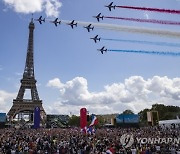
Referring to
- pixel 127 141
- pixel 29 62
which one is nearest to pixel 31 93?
pixel 29 62

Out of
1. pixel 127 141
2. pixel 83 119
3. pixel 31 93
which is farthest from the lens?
pixel 31 93

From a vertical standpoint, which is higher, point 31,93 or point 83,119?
point 31,93

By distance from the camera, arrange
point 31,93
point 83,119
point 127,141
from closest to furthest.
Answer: point 127,141
point 83,119
point 31,93

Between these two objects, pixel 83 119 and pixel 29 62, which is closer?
pixel 83 119

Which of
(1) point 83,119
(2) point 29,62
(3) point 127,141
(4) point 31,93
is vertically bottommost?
(3) point 127,141

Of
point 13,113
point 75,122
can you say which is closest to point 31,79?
point 13,113

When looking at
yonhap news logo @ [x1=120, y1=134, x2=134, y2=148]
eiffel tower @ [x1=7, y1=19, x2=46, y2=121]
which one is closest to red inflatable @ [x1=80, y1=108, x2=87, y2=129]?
yonhap news logo @ [x1=120, y1=134, x2=134, y2=148]

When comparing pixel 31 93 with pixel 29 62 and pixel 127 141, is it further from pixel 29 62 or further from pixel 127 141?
pixel 127 141

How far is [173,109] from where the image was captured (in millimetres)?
142125

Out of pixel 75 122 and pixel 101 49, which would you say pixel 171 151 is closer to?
pixel 101 49

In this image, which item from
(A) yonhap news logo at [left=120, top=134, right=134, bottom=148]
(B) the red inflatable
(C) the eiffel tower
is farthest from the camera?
(C) the eiffel tower

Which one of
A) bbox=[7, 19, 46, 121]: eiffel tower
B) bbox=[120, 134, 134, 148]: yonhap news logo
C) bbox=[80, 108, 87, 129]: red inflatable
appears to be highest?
bbox=[7, 19, 46, 121]: eiffel tower

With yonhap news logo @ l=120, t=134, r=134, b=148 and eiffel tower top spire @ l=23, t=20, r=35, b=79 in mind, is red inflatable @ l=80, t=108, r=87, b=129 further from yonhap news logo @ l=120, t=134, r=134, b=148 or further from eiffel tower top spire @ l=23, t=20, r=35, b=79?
eiffel tower top spire @ l=23, t=20, r=35, b=79

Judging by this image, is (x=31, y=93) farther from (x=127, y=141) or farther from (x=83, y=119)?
(x=127, y=141)
